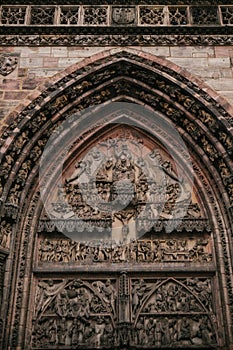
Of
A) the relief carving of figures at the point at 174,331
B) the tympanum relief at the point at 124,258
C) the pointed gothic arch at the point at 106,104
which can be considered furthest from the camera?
the pointed gothic arch at the point at 106,104

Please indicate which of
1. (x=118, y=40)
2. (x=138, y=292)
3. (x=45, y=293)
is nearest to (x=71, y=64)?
(x=118, y=40)

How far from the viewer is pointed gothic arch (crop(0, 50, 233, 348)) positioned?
8484 mm

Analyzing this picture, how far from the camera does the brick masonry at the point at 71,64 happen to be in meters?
9.22

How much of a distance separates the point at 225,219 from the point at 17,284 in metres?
3.90

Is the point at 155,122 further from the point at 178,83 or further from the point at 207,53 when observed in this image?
the point at 207,53

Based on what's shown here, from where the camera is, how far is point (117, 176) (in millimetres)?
9773

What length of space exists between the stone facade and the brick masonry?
0.03 metres

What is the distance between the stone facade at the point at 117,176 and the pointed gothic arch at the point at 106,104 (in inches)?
0.9

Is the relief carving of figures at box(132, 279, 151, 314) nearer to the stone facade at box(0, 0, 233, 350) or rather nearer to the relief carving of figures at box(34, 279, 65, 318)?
the stone facade at box(0, 0, 233, 350)

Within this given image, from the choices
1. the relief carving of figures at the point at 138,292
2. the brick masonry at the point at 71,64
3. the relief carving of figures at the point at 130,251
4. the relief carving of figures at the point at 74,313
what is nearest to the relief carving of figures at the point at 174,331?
the relief carving of figures at the point at 138,292

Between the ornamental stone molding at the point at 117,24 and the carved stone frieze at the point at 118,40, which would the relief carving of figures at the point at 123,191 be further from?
A: the ornamental stone molding at the point at 117,24

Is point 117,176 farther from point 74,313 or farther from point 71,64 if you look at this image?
point 74,313

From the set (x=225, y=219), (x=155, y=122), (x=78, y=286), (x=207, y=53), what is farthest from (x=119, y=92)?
(x=78, y=286)

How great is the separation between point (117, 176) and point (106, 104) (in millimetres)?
1540
